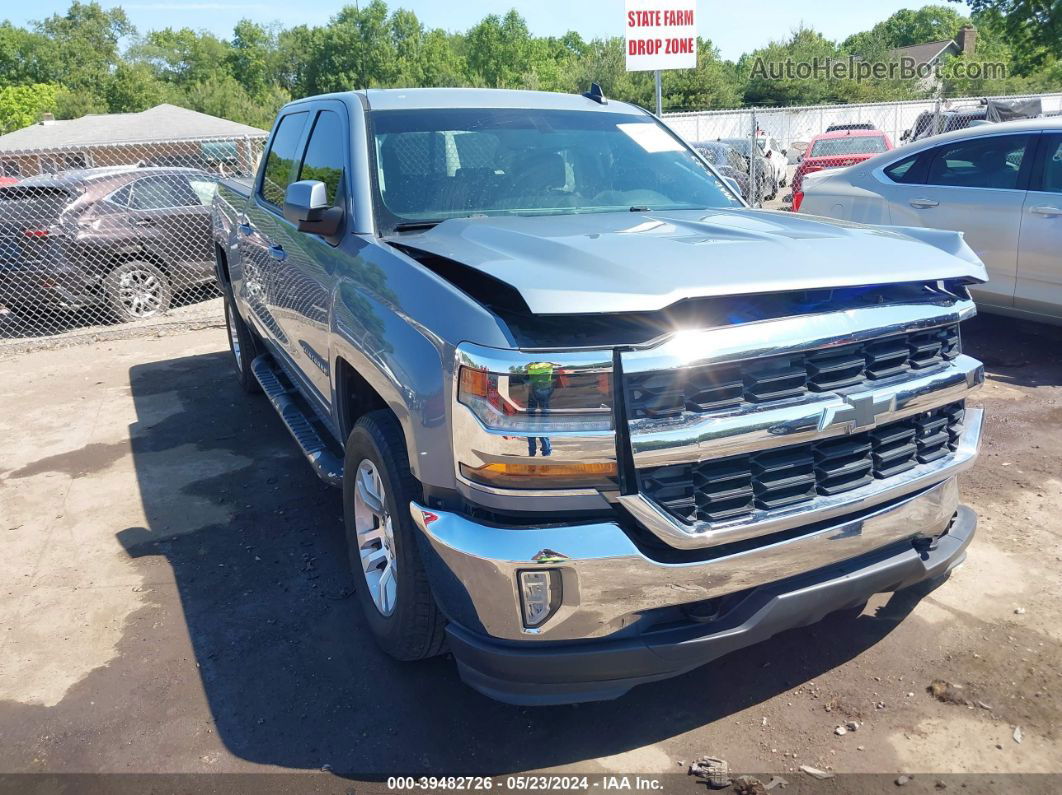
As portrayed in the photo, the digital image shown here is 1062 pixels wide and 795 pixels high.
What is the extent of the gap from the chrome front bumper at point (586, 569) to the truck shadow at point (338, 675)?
610 millimetres

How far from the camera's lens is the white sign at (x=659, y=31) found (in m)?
11.8

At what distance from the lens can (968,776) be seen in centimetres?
251

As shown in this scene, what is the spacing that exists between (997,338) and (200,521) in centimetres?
647

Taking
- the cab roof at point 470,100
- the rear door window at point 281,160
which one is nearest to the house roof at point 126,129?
the rear door window at point 281,160

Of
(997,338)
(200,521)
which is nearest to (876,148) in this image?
(997,338)

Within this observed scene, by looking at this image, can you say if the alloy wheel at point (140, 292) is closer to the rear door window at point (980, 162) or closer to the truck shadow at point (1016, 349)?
the rear door window at point (980, 162)

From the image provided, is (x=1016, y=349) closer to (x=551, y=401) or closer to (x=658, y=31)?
(x=551, y=401)

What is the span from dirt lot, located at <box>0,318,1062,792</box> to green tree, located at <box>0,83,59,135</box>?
61.7 metres

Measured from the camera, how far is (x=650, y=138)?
4.25 meters

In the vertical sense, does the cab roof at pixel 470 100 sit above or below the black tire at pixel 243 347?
above

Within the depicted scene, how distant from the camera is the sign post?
38.8ft

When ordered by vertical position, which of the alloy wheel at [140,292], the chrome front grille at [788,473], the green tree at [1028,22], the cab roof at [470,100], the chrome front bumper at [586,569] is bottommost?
A: the alloy wheel at [140,292]

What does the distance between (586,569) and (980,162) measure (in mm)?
6161

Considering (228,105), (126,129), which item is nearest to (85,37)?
(228,105)
